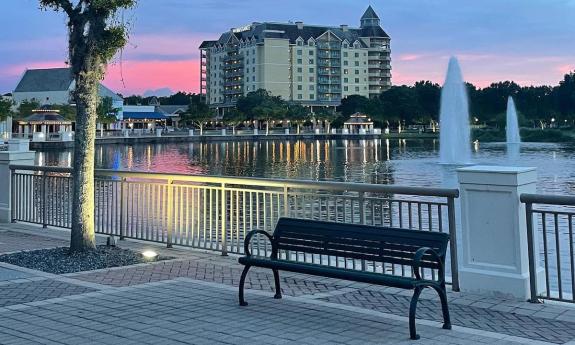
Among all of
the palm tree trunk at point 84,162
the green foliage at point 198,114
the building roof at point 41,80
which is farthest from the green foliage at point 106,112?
the palm tree trunk at point 84,162

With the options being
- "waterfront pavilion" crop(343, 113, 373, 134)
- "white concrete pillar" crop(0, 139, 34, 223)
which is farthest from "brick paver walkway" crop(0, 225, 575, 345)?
"waterfront pavilion" crop(343, 113, 373, 134)

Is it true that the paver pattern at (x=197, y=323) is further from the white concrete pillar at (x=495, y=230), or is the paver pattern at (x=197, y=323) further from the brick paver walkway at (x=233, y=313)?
the white concrete pillar at (x=495, y=230)

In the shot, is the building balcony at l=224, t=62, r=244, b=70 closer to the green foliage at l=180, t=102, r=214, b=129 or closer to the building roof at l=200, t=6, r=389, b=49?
the building roof at l=200, t=6, r=389, b=49

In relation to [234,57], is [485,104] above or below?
below

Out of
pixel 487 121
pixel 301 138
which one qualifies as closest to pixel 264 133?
pixel 301 138

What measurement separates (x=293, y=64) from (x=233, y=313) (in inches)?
7039

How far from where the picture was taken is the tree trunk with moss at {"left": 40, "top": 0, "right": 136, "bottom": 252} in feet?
33.8

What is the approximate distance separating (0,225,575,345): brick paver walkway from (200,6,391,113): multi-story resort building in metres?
171

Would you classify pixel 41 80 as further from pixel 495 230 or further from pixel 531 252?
pixel 531 252

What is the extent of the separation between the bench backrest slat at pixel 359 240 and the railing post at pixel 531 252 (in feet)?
5.81

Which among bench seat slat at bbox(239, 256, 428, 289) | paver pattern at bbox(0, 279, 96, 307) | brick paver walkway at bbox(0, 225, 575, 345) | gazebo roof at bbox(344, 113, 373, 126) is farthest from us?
gazebo roof at bbox(344, 113, 373, 126)

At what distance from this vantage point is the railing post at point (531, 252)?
736cm

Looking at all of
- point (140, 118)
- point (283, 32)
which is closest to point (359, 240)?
point (140, 118)

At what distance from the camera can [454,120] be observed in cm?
5862
